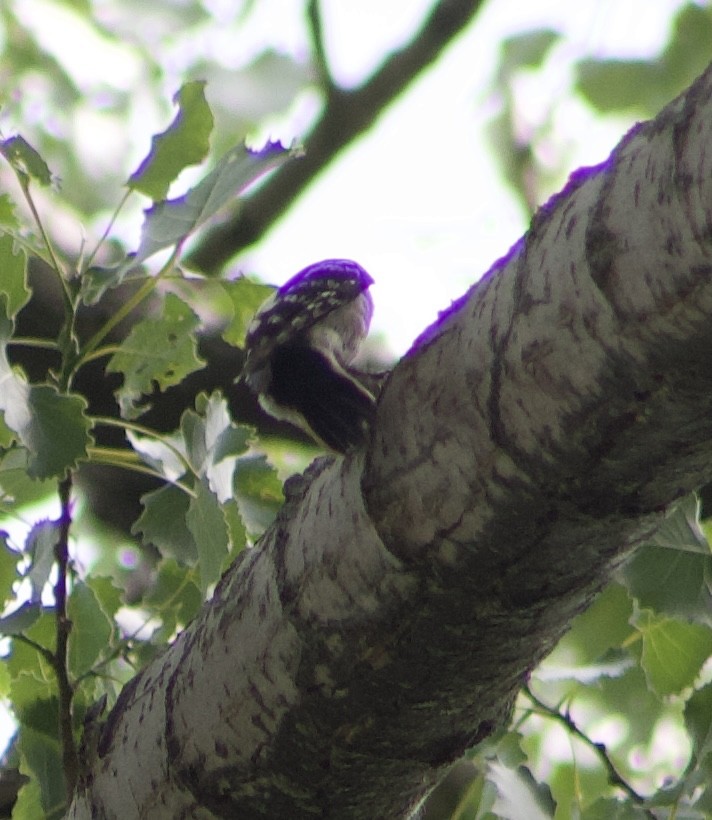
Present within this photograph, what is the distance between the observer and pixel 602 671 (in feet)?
6.01

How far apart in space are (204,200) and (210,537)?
0.46 meters

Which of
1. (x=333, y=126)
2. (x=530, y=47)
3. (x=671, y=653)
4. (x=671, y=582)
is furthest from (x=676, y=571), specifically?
(x=530, y=47)

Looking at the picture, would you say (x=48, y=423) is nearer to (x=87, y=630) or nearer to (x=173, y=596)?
(x=87, y=630)

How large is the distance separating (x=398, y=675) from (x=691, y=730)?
632 mm

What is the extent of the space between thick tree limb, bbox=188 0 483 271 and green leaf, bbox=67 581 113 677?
8.35ft

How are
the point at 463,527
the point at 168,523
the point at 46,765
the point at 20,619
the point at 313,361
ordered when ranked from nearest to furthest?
1. the point at 463,527
2. the point at 313,361
3. the point at 20,619
4. the point at 46,765
5. the point at 168,523

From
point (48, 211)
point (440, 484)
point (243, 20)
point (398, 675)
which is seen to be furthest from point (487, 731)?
point (243, 20)

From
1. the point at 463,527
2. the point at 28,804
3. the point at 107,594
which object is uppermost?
the point at 107,594

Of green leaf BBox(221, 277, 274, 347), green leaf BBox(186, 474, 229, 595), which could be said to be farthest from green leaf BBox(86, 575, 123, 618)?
green leaf BBox(221, 277, 274, 347)

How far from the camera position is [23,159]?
5.27ft

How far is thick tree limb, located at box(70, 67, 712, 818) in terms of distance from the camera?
3.24ft

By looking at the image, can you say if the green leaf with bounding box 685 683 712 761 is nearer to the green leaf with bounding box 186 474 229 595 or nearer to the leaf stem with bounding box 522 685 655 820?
the leaf stem with bounding box 522 685 655 820

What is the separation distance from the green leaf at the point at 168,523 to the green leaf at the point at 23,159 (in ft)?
1.64

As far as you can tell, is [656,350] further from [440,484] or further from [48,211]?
[48,211]
